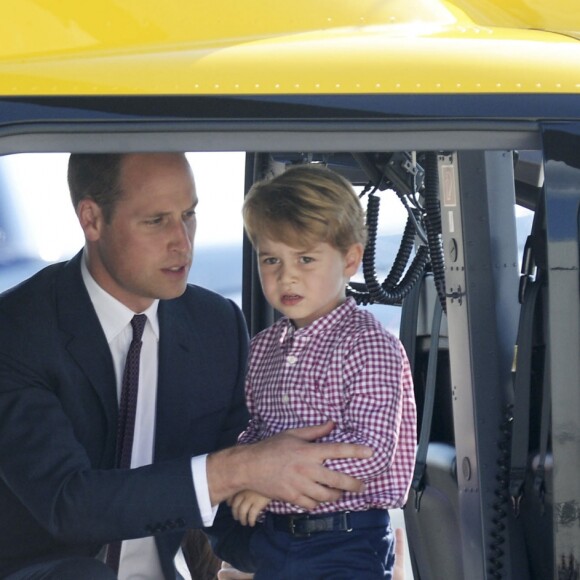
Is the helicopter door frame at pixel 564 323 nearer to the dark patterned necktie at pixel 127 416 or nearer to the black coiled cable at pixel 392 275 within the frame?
the dark patterned necktie at pixel 127 416

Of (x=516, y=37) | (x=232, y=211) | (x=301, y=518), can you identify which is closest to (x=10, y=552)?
(x=301, y=518)

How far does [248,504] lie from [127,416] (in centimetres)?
37

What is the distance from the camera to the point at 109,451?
270cm

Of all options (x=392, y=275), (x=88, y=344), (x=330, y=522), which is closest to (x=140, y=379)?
(x=88, y=344)

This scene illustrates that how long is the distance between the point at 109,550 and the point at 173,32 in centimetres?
119

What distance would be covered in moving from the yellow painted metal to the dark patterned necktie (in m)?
0.85

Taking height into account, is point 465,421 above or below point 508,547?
above

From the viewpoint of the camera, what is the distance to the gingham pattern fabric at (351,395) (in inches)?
98.3

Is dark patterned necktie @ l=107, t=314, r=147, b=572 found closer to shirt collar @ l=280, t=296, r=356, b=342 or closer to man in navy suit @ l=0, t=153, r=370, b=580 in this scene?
man in navy suit @ l=0, t=153, r=370, b=580

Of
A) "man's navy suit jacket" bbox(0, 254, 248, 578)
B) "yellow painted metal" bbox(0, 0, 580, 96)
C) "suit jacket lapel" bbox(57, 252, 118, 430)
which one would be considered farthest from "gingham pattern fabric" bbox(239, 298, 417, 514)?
"yellow painted metal" bbox(0, 0, 580, 96)

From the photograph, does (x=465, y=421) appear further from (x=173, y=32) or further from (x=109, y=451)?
(x=173, y=32)

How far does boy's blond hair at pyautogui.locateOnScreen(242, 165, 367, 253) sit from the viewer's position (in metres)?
2.61

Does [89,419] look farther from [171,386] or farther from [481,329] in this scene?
[481,329]

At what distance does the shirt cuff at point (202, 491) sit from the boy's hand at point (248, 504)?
0.34 ft
